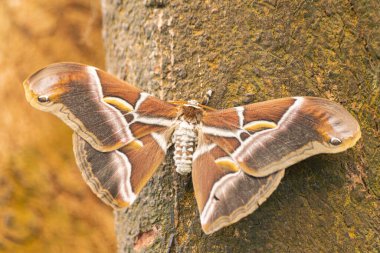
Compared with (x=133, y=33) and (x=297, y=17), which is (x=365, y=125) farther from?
(x=133, y=33)

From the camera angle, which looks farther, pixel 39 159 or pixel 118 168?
pixel 39 159

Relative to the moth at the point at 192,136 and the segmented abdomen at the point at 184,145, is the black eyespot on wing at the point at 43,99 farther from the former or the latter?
the segmented abdomen at the point at 184,145

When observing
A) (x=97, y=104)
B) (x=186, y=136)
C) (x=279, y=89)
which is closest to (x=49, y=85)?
(x=97, y=104)

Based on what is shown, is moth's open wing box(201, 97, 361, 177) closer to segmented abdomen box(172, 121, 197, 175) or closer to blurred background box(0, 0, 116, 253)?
segmented abdomen box(172, 121, 197, 175)

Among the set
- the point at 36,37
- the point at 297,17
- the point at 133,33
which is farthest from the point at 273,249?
the point at 36,37

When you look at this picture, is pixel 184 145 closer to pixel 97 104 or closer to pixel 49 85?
pixel 97 104

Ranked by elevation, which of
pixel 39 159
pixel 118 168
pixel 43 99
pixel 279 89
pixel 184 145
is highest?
pixel 279 89

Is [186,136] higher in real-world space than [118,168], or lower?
higher

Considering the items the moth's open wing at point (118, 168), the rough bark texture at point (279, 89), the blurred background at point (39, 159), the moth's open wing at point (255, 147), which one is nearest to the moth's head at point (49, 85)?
the moth's open wing at point (118, 168)

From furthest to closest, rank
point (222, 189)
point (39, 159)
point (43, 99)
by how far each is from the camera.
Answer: point (39, 159) < point (43, 99) < point (222, 189)
